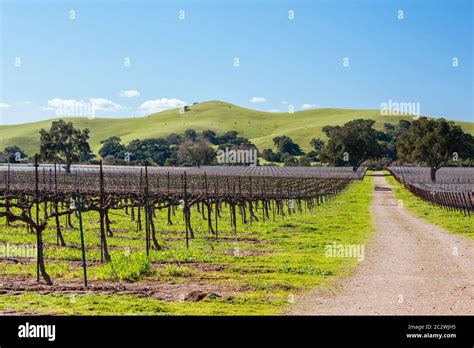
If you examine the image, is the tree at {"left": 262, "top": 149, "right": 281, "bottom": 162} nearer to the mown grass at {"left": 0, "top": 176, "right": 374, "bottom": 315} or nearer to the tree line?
the tree line

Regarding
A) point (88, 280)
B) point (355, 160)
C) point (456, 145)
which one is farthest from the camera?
point (355, 160)

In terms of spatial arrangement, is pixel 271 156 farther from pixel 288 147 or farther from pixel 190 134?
pixel 190 134

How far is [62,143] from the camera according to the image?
104 m

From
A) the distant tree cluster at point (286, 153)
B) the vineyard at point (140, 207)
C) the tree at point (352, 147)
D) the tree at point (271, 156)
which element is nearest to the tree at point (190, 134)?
the distant tree cluster at point (286, 153)

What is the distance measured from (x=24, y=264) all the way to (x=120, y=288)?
17.3 feet

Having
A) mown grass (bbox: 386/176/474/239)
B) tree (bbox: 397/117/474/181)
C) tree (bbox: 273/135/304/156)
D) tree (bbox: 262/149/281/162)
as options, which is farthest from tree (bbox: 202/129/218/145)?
mown grass (bbox: 386/176/474/239)

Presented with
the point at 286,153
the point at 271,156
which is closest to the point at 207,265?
the point at 271,156

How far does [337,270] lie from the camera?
1780 centimetres

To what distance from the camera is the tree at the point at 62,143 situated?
103 m

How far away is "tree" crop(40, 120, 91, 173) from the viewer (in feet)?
337

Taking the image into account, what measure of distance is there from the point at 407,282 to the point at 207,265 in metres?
6.21

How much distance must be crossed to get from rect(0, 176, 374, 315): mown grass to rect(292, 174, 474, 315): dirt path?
78 cm
